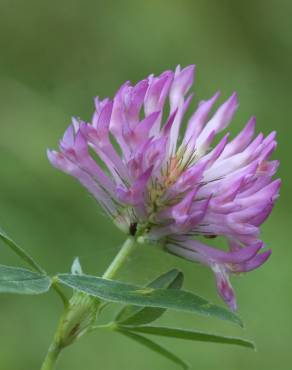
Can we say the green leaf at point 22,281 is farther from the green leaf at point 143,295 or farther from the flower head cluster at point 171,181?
the flower head cluster at point 171,181

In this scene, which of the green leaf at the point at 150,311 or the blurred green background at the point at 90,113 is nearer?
the green leaf at the point at 150,311

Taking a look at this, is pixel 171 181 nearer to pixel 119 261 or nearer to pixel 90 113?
pixel 119 261

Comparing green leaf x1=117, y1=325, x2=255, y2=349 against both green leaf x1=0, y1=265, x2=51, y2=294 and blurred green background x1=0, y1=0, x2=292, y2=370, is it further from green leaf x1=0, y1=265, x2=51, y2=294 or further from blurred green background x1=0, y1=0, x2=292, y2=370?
blurred green background x1=0, y1=0, x2=292, y2=370

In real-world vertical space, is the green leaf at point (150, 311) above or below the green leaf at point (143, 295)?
below

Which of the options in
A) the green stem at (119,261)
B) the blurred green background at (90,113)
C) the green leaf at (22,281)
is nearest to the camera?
the green leaf at (22,281)

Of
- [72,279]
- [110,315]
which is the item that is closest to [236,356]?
[110,315]

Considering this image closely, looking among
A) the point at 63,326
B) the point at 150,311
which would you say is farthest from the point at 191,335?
the point at 63,326

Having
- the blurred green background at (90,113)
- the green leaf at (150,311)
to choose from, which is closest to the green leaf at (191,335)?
the green leaf at (150,311)
